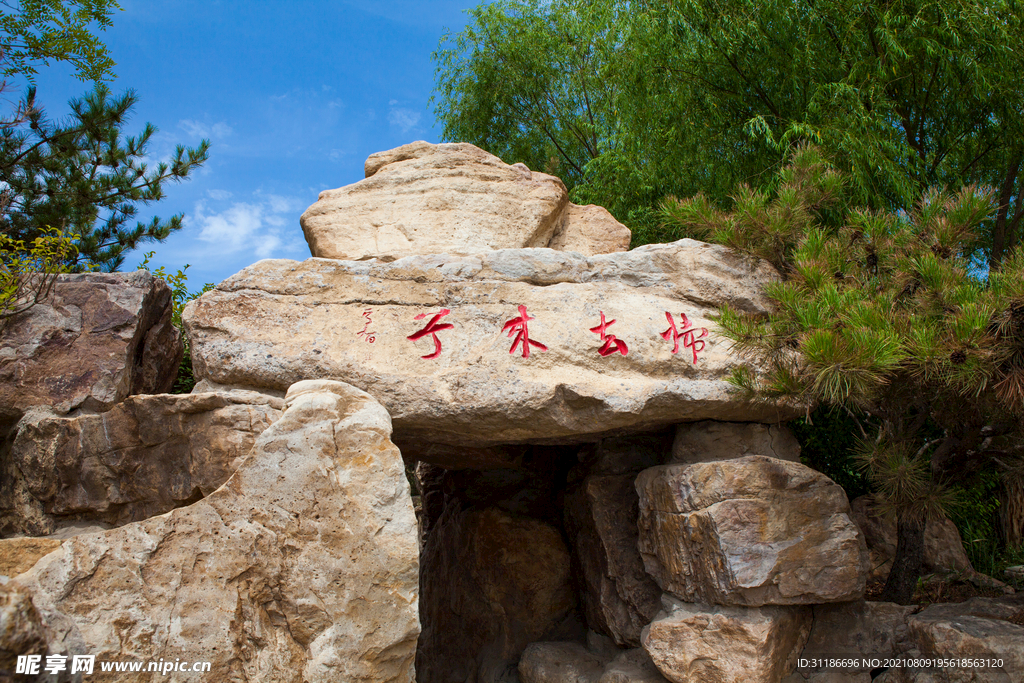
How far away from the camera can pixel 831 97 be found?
A: 205 inches

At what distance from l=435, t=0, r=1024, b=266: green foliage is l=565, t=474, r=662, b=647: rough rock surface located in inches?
80.3

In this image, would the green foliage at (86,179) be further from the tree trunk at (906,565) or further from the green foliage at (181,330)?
the tree trunk at (906,565)

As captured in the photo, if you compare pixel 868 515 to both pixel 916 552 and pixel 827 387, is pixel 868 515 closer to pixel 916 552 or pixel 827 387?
pixel 916 552

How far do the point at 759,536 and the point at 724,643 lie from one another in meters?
0.58

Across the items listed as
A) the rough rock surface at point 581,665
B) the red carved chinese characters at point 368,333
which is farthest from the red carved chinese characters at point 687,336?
the rough rock surface at point 581,665

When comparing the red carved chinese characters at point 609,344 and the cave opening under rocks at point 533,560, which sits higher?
the red carved chinese characters at point 609,344

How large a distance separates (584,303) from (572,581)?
2305 millimetres

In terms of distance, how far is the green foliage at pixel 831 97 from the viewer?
487cm

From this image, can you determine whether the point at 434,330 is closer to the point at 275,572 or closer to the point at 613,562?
the point at 275,572

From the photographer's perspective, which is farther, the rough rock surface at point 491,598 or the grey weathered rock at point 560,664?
the rough rock surface at point 491,598

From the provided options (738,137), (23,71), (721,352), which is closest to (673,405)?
(721,352)

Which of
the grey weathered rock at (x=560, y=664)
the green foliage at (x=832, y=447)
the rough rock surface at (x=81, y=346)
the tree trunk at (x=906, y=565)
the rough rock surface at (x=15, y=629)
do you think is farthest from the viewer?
the green foliage at (x=832, y=447)

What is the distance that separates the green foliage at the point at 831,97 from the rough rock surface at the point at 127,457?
3.19 metres

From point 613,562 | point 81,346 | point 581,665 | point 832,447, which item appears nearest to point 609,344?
point 613,562
